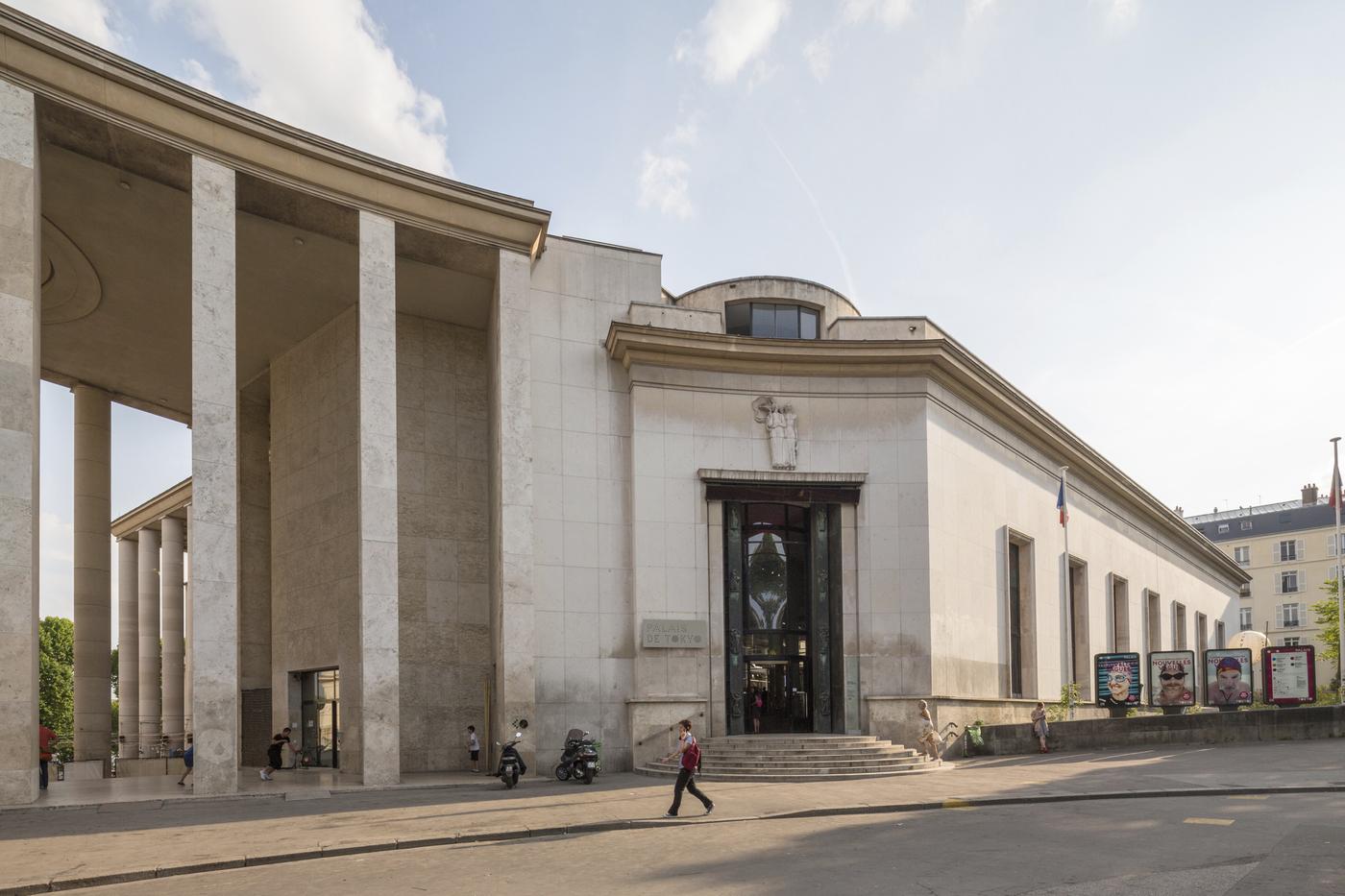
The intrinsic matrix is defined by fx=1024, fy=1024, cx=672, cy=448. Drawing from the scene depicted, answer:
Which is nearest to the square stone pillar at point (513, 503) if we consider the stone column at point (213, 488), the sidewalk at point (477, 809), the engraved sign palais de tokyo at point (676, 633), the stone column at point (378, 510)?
the sidewalk at point (477, 809)

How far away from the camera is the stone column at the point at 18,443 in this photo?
18.1 metres

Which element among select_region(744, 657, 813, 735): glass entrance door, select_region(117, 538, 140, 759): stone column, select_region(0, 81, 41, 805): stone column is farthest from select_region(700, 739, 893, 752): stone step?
select_region(117, 538, 140, 759): stone column

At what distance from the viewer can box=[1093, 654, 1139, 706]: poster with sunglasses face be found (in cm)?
3241

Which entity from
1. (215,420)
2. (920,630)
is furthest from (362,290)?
(920,630)

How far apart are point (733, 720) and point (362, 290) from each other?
14674mm

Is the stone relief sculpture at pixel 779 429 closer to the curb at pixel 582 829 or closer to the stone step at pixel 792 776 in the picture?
the stone step at pixel 792 776

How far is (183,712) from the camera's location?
156 ft

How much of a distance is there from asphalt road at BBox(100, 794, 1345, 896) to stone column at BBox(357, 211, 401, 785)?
869 cm

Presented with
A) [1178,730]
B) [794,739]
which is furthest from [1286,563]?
[794,739]

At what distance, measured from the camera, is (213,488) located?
20.8m

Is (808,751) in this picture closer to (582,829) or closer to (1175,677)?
(582,829)

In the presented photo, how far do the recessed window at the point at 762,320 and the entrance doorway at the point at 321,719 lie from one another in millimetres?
15452

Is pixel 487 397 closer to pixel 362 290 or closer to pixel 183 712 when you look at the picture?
pixel 362 290

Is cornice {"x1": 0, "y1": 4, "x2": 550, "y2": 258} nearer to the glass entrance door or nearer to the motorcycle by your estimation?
the motorcycle
